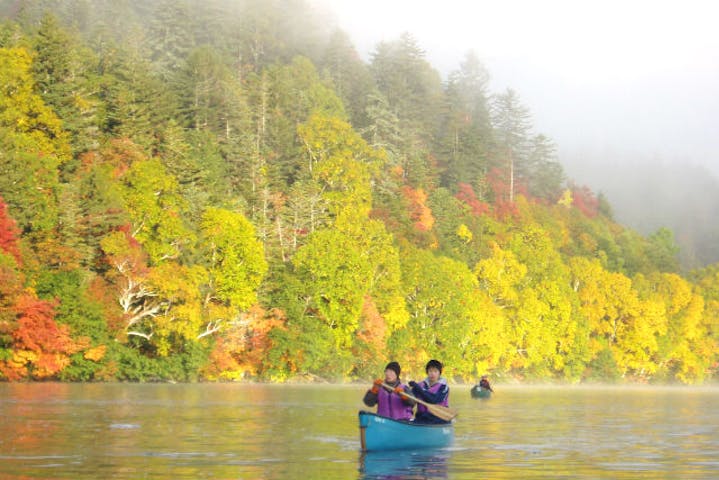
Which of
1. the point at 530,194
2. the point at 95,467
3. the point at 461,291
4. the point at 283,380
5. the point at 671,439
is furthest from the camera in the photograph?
the point at 530,194

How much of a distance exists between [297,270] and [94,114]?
77.3 feet

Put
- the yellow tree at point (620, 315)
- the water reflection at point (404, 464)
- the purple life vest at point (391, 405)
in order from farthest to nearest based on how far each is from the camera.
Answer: the yellow tree at point (620, 315) → the purple life vest at point (391, 405) → the water reflection at point (404, 464)

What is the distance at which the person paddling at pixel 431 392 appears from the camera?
31788 millimetres

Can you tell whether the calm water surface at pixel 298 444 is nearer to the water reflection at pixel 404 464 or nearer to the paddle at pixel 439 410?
the water reflection at pixel 404 464

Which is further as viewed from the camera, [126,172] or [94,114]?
[94,114]

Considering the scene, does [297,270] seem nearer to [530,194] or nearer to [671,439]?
[671,439]

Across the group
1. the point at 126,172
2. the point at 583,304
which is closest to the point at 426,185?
the point at 583,304

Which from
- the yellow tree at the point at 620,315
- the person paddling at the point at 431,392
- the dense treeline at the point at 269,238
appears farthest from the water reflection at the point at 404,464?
the yellow tree at the point at 620,315

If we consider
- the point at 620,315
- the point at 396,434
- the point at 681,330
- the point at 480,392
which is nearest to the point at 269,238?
the point at 480,392

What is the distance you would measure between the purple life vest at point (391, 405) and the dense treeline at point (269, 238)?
1642 inches

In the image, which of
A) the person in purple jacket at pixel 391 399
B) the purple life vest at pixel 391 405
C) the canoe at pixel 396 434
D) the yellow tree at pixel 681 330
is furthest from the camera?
the yellow tree at pixel 681 330

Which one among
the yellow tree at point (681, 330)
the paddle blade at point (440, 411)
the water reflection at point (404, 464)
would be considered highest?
the yellow tree at point (681, 330)

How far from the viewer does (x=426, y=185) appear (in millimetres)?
151625

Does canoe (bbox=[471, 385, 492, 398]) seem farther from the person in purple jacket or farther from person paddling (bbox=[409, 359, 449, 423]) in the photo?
the person in purple jacket
